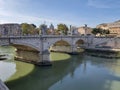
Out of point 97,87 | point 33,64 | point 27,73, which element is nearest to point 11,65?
point 33,64

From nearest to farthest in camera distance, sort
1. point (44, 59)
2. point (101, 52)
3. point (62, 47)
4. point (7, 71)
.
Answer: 1. point (7, 71)
2. point (44, 59)
3. point (101, 52)
4. point (62, 47)

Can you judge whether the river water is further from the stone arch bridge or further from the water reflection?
the stone arch bridge

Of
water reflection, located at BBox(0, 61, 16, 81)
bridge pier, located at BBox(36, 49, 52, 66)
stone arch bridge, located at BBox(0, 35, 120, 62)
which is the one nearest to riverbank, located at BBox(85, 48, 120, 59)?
stone arch bridge, located at BBox(0, 35, 120, 62)

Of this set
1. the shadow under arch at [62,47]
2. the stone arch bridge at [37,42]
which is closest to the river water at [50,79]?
the stone arch bridge at [37,42]

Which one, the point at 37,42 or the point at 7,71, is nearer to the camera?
the point at 7,71

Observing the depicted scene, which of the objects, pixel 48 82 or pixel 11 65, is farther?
pixel 11 65

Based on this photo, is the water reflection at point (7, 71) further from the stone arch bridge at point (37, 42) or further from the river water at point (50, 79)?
the stone arch bridge at point (37, 42)

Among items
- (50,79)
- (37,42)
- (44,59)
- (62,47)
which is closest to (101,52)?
(62,47)

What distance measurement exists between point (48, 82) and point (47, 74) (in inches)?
76.0

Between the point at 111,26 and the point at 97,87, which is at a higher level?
the point at 111,26

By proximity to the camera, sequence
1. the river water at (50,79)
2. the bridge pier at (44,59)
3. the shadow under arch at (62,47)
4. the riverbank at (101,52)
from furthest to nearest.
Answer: the shadow under arch at (62,47), the riverbank at (101,52), the bridge pier at (44,59), the river water at (50,79)

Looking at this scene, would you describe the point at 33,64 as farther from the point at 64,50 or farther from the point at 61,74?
the point at 64,50

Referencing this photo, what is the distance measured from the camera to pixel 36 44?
55.6ft

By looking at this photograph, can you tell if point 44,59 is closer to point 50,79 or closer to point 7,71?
point 7,71
